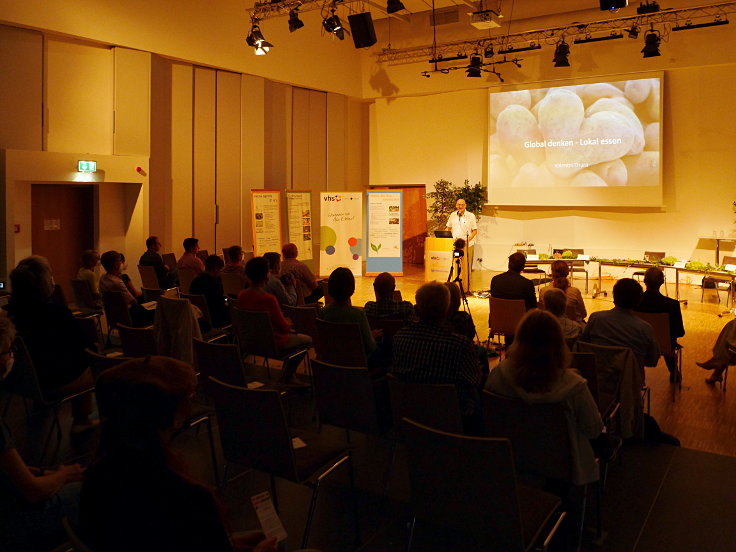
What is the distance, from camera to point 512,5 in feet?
45.6

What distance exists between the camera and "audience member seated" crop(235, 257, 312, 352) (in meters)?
5.63

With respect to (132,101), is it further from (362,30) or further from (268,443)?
(268,443)

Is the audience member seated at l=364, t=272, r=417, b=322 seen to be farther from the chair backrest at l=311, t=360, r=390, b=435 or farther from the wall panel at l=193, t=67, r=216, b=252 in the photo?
the wall panel at l=193, t=67, r=216, b=252

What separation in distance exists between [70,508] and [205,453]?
1.81m

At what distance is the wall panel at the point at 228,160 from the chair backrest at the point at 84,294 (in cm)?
566

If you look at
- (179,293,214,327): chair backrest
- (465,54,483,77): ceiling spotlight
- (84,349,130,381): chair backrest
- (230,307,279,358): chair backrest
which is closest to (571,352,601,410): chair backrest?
(230,307,279,358): chair backrest

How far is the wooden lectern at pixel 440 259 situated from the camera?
1188 cm

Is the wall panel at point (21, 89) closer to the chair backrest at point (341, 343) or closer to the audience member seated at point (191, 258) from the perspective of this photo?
the audience member seated at point (191, 258)

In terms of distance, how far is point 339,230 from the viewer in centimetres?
1347

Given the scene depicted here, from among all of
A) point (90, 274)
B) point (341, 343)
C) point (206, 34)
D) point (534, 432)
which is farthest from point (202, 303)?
point (206, 34)

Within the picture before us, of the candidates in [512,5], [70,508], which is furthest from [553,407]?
[512,5]

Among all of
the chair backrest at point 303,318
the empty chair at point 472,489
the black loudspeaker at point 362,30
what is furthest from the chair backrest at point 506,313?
the black loudspeaker at point 362,30

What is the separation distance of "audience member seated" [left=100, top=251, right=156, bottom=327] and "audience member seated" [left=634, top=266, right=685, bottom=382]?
4.72 metres

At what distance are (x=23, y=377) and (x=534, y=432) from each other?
3.01m
